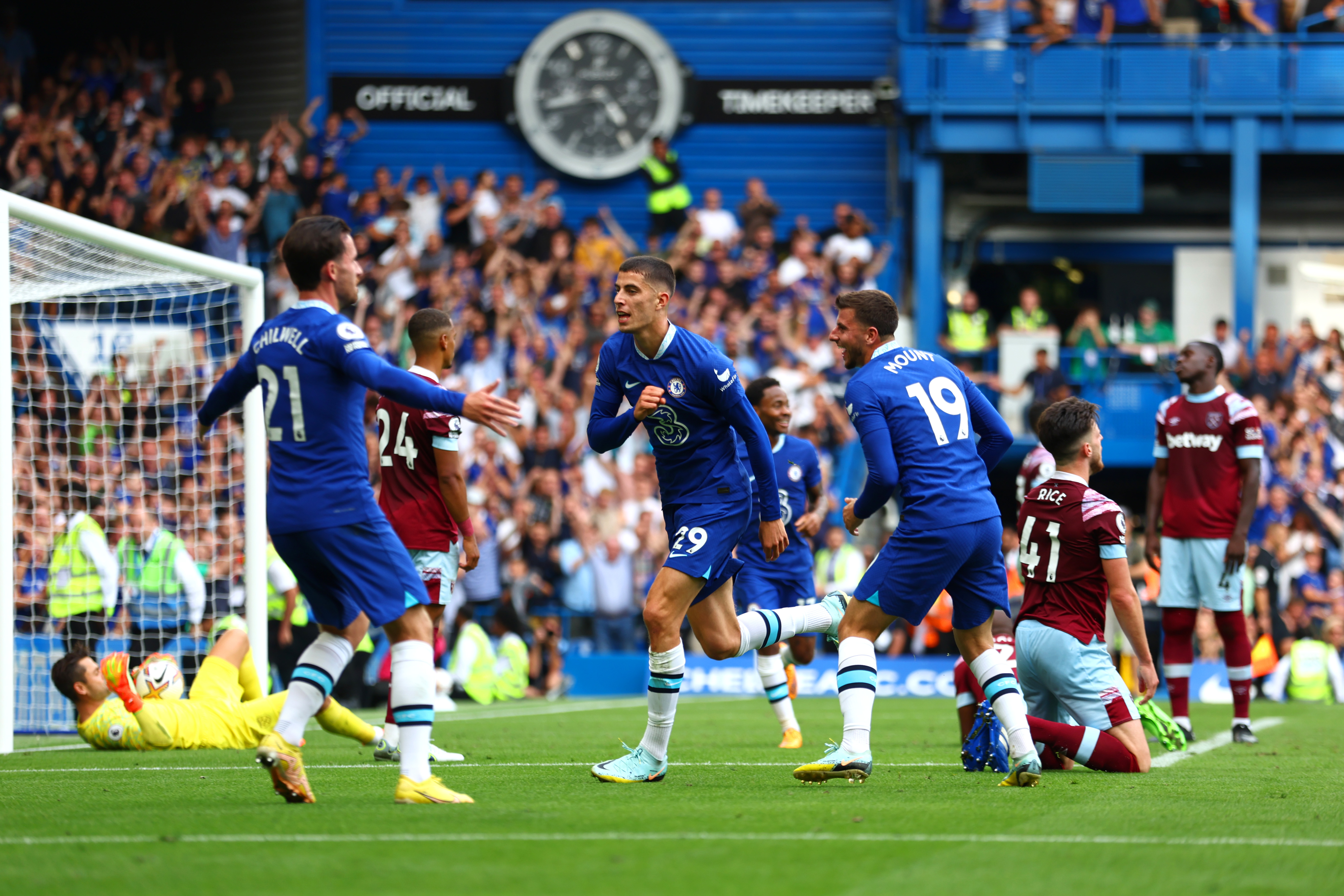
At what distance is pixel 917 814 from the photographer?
5.42 m

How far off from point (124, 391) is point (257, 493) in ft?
10.9

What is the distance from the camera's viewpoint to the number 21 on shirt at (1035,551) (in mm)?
7250

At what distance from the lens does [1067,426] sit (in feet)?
23.0

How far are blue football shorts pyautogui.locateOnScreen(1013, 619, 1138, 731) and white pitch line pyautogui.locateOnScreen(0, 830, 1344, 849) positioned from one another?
7.62 ft

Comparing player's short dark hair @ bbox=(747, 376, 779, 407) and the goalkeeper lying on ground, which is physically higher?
player's short dark hair @ bbox=(747, 376, 779, 407)

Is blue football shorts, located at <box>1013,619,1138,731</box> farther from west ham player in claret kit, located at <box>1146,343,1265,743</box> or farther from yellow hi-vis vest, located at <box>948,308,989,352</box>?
yellow hi-vis vest, located at <box>948,308,989,352</box>

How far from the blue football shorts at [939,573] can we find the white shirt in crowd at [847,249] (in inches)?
609

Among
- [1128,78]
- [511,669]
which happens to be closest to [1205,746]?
[511,669]

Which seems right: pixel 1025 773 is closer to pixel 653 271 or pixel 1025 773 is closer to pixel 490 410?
pixel 653 271

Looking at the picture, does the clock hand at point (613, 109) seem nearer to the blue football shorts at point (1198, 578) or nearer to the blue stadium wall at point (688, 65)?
the blue stadium wall at point (688, 65)

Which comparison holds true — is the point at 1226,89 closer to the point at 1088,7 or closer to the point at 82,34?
the point at 1088,7

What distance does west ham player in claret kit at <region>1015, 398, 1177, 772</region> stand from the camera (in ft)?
23.1

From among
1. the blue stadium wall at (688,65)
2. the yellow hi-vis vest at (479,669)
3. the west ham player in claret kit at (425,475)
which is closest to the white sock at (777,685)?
the west ham player in claret kit at (425,475)

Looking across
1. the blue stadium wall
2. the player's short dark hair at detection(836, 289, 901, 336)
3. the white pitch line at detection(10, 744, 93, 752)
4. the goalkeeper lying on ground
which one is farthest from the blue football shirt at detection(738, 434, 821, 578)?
the blue stadium wall
